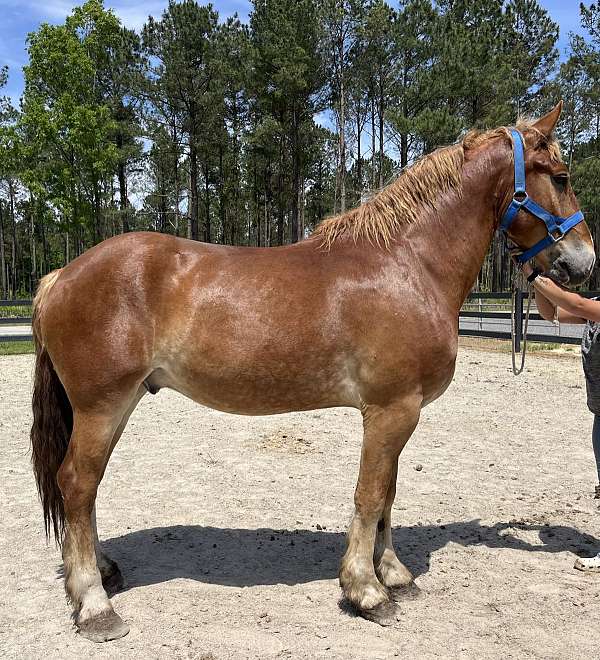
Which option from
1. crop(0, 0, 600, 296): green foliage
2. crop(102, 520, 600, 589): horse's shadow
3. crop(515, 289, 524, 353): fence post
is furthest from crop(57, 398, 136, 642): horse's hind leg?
crop(0, 0, 600, 296): green foliage

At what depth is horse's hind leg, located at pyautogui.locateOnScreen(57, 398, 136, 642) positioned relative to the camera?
283 cm

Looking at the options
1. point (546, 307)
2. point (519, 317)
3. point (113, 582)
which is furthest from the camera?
point (519, 317)

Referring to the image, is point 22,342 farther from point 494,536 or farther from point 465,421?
point 494,536

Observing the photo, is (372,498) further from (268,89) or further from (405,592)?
(268,89)

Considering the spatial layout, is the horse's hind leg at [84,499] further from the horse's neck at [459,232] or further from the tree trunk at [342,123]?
the tree trunk at [342,123]

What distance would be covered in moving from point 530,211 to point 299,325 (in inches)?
55.1

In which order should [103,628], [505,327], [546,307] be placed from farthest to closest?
[505,327], [546,307], [103,628]

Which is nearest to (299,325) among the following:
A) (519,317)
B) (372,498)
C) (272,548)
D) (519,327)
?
(372,498)

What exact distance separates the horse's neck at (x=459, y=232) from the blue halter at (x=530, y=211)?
0.40ft

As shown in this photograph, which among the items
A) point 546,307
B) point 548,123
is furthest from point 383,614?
point 548,123

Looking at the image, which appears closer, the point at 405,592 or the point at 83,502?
the point at 83,502

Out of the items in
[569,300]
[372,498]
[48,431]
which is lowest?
[372,498]

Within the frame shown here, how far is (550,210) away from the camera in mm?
2926

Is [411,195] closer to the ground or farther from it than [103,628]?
farther from it
